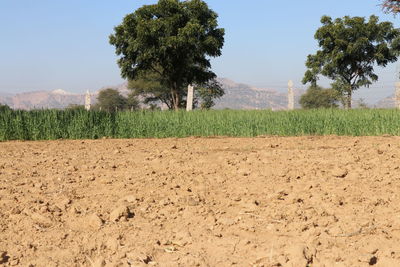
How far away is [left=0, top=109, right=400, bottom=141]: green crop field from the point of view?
14477 millimetres

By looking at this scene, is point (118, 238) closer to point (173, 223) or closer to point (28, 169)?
point (173, 223)

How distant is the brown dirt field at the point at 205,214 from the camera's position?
363 centimetres

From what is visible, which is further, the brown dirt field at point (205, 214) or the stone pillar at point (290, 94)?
the stone pillar at point (290, 94)

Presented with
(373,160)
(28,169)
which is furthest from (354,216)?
(28,169)

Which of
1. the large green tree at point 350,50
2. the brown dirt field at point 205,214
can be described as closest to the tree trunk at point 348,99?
the large green tree at point 350,50

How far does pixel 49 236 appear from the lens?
3996 mm

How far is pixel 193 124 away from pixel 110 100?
189 ft

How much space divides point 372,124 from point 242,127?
3.67 metres

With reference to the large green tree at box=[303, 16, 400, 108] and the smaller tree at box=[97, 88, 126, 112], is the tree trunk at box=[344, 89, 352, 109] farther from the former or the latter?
the smaller tree at box=[97, 88, 126, 112]

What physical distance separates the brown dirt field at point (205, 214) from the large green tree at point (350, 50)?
74.8 feet

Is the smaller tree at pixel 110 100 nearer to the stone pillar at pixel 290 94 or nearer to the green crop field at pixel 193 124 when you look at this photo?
the stone pillar at pixel 290 94

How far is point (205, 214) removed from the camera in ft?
14.7

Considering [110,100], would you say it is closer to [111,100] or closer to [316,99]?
[111,100]

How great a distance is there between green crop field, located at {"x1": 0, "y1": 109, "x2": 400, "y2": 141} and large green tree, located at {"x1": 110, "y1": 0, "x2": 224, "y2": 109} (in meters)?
8.90
